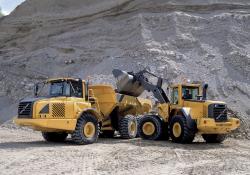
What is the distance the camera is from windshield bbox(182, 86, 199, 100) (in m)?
14.5

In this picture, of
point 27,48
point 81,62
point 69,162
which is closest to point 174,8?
point 81,62

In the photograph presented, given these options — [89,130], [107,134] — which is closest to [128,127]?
[107,134]

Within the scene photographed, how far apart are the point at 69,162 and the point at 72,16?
2083 centimetres

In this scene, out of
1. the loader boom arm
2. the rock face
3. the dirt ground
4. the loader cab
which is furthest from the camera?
the rock face

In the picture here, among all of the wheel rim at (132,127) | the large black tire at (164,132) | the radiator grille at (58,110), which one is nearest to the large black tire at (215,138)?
the large black tire at (164,132)

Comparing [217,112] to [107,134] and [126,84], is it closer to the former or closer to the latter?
[126,84]

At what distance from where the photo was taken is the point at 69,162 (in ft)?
31.0

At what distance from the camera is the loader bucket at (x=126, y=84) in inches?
611

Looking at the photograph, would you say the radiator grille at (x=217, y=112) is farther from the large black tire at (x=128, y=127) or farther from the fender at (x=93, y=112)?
the fender at (x=93, y=112)

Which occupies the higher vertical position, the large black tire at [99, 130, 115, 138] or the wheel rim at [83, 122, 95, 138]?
the wheel rim at [83, 122, 95, 138]

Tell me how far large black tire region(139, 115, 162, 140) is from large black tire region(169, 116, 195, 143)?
47cm

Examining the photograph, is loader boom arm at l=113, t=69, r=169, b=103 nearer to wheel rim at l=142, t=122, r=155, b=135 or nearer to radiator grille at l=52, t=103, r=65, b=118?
wheel rim at l=142, t=122, r=155, b=135

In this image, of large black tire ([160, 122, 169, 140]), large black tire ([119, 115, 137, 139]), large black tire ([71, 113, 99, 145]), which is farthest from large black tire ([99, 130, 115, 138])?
large black tire ([71, 113, 99, 145])

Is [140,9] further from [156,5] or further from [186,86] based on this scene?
[186,86]
